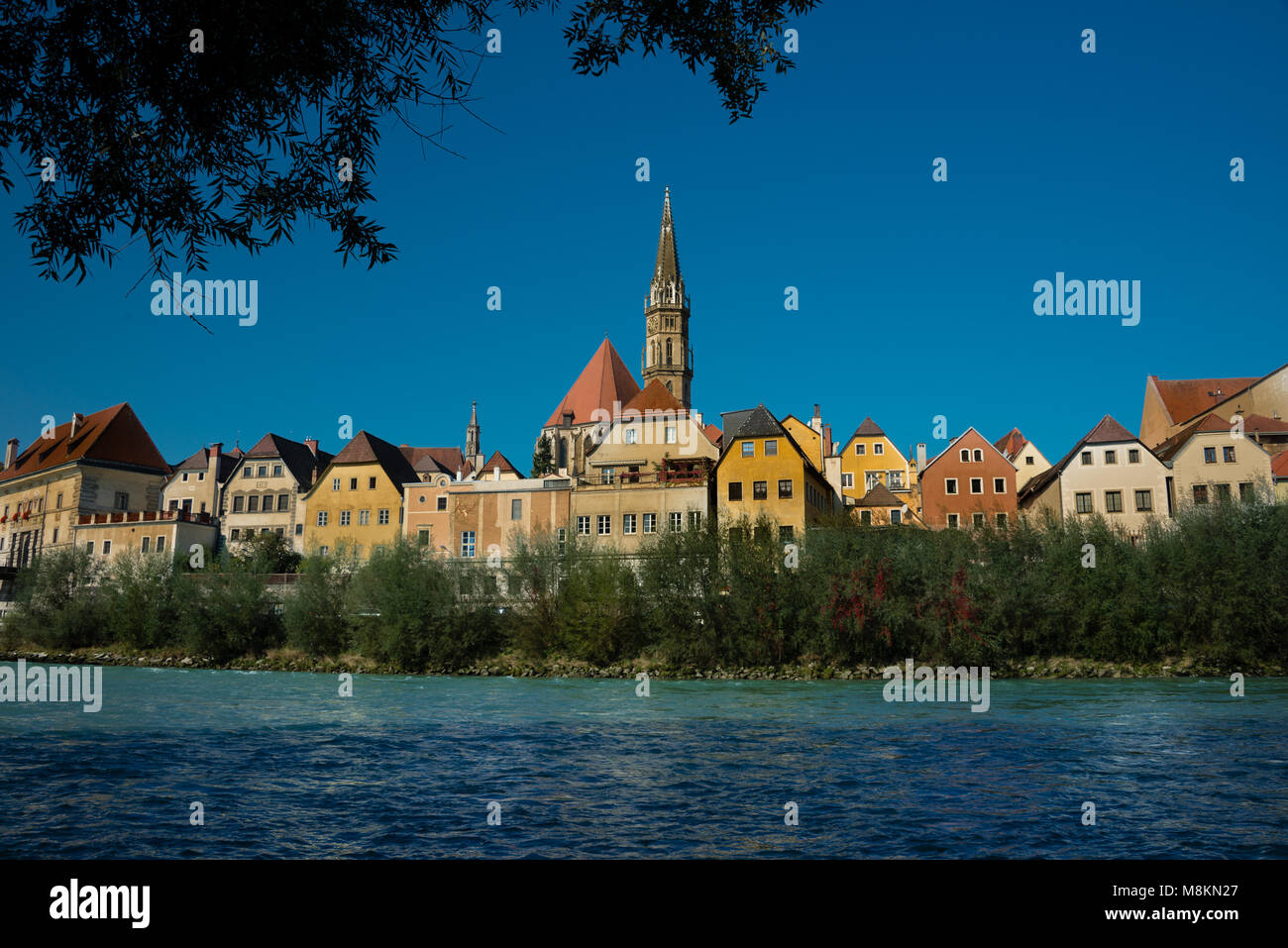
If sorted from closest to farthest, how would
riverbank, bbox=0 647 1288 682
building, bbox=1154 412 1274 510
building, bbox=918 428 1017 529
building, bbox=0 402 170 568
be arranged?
riverbank, bbox=0 647 1288 682 → building, bbox=1154 412 1274 510 → building, bbox=918 428 1017 529 → building, bbox=0 402 170 568

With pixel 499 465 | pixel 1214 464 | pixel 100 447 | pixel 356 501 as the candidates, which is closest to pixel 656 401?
pixel 499 465

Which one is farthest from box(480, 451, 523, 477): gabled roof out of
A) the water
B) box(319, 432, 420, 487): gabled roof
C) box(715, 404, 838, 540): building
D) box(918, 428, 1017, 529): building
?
the water

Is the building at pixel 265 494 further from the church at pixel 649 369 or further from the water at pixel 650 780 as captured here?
the water at pixel 650 780

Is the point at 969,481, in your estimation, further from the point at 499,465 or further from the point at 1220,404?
the point at 499,465

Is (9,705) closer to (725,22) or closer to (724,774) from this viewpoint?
(724,774)

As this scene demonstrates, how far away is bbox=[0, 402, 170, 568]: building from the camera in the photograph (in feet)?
272

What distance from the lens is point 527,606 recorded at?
52438 millimetres

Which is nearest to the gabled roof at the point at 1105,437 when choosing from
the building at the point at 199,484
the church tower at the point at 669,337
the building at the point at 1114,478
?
the building at the point at 1114,478

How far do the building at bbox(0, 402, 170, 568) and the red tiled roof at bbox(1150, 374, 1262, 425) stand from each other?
8892cm

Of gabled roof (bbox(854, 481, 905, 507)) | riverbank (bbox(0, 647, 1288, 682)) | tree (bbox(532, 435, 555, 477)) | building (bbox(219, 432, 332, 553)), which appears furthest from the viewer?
tree (bbox(532, 435, 555, 477))

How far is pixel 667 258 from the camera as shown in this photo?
122 metres

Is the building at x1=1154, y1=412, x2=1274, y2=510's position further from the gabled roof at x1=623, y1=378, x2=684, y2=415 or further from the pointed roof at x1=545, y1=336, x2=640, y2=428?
the pointed roof at x1=545, y1=336, x2=640, y2=428

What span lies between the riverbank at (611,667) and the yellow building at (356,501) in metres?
18.5
